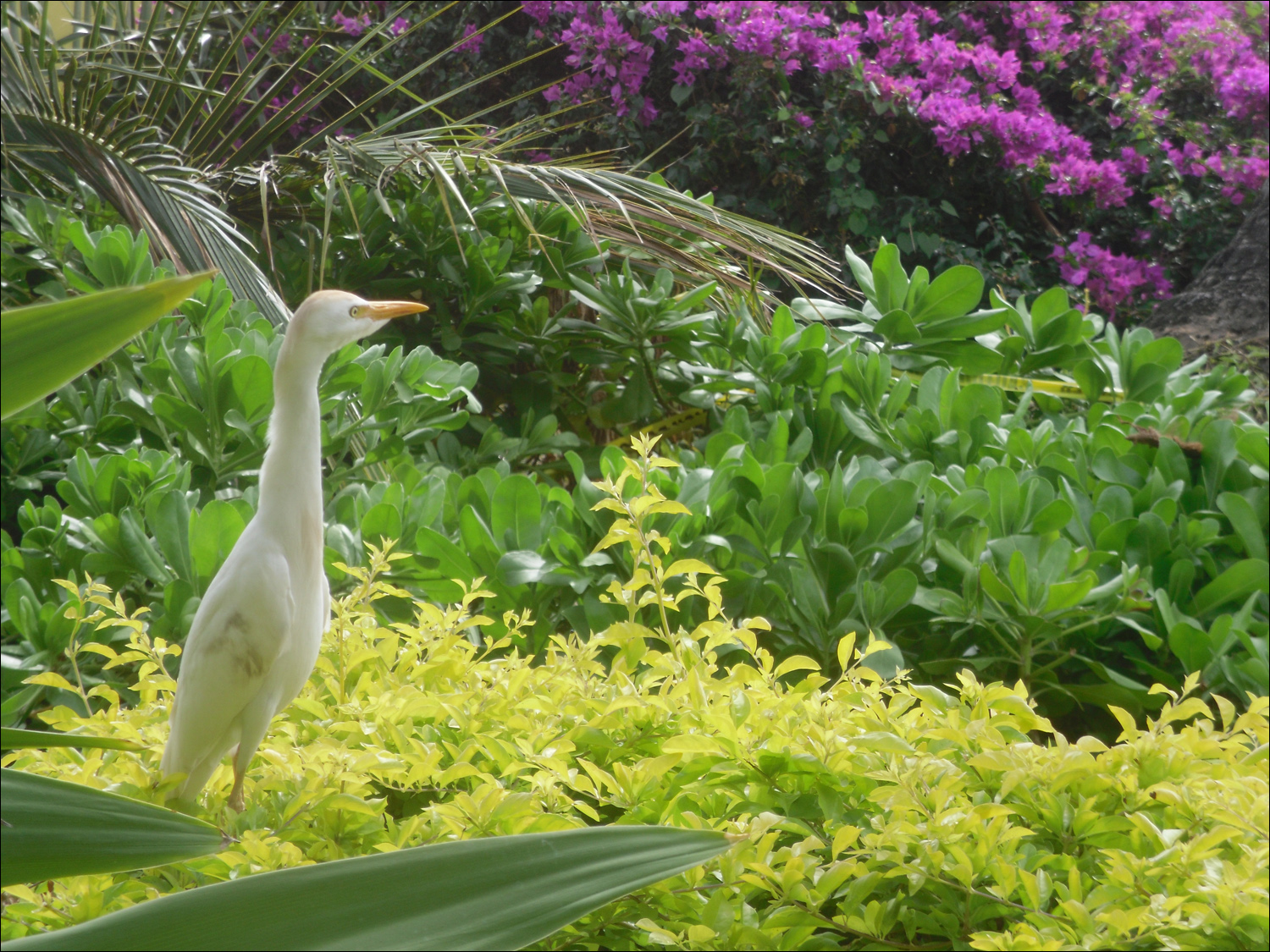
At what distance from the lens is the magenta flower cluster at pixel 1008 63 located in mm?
4707

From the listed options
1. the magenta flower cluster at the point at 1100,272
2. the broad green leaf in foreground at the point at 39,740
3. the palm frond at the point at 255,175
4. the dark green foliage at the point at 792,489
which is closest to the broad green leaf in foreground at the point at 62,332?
the broad green leaf in foreground at the point at 39,740

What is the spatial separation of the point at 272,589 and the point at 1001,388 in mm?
1796

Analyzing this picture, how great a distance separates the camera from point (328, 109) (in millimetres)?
5125

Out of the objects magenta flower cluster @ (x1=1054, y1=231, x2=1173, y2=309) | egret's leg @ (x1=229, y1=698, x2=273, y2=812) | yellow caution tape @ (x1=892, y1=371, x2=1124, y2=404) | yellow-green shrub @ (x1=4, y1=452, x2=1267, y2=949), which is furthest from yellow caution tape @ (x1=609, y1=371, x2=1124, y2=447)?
magenta flower cluster @ (x1=1054, y1=231, x2=1173, y2=309)

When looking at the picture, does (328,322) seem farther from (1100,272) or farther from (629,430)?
(1100,272)

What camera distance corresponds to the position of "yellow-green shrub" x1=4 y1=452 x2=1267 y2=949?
2.68 ft

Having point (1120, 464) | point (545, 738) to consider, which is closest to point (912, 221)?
point (1120, 464)

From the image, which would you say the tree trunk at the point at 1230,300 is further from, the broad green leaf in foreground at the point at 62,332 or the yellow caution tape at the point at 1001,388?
the broad green leaf in foreground at the point at 62,332

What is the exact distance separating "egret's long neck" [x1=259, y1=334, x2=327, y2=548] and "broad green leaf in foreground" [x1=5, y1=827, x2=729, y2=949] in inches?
19.1

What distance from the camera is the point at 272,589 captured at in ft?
3.21

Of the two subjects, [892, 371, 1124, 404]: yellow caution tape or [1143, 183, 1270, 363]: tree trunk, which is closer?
[892, 371, 1124, 404]: yellow caution tape

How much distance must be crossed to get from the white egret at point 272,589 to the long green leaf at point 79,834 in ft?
1.30

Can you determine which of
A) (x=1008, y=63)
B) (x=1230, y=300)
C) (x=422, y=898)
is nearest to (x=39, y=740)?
(x=422, y=898)

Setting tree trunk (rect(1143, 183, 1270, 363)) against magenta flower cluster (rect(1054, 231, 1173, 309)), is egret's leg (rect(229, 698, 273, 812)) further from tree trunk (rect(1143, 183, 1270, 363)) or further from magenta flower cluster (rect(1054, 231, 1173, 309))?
magenta flower cluster (rect(1054, 231, 1173, 309))
